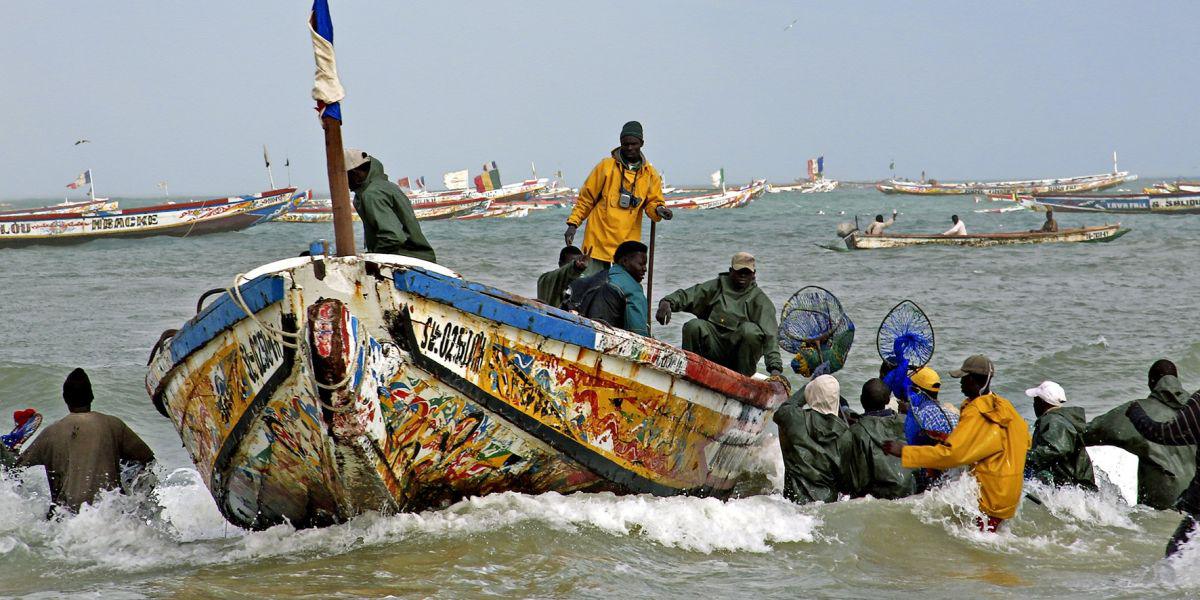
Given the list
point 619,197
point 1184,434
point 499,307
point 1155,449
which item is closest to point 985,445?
point 1184,434

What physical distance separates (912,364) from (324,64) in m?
5.35

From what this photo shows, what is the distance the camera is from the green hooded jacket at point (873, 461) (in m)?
7.31

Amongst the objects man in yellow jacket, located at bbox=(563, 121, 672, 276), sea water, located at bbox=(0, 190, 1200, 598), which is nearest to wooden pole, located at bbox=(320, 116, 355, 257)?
sea water, located at bbox=(0, 190, 1200, 598)

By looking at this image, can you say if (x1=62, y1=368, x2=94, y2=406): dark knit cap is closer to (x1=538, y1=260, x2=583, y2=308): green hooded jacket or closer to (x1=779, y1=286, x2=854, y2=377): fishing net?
(x1=538, y1=260, x2=583, y2=308): green hooded jacket

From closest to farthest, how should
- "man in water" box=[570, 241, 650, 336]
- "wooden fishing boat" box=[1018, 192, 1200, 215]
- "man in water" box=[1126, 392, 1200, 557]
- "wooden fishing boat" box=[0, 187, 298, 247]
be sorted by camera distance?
"man in water" box=[1126, 392, 1200, 557] < "man in water" box=[570, 241, 650, 336] < "wooden fishing boat" box=[0, 187, 298, 247] < "wooden fishing boat" box=[1018, 192, 1200, 215]

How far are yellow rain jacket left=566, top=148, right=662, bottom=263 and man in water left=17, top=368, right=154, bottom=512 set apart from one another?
3.59 metres

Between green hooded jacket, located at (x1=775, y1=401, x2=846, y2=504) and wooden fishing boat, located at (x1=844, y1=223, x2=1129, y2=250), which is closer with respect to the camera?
green hooded jacket, located at (x1=775, y1=401, x2=846, y2=504)

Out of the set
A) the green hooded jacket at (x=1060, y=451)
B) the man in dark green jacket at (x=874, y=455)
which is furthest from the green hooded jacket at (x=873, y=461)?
the green hooded jacket at (x=1060, y=451)

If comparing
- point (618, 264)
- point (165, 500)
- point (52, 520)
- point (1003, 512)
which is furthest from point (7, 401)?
point (1003, 512)

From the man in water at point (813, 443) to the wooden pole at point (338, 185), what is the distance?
3.30 metres

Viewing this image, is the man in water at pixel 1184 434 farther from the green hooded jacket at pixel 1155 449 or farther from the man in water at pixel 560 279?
the man in water at pixel 560 279

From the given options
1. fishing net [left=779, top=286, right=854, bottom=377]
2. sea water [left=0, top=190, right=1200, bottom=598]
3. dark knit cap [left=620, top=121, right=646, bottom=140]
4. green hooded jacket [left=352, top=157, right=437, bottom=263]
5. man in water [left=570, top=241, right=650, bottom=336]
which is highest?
dark knit cap [left=620, top=121, right=646, bottom=140]

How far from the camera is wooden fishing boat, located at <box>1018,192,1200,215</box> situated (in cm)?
4909

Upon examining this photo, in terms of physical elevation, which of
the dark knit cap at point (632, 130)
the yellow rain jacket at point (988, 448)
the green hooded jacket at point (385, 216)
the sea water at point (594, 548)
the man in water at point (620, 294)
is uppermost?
the dark knit cap at point (632, 130)
